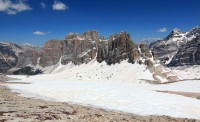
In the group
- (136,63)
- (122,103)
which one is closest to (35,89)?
(122,103)

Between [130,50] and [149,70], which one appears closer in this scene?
[149,70]

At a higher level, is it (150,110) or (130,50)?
(130,50)

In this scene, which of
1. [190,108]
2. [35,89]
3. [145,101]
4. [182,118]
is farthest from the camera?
[35,89]

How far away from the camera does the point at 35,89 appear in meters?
41.7

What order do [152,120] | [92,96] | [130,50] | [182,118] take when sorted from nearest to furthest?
1. [152,120]
2. [182,118]
3. [92,96]
4. [130,50]

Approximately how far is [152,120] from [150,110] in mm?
4346

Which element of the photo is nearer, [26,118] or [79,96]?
[26,118]

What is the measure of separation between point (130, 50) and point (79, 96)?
160 m

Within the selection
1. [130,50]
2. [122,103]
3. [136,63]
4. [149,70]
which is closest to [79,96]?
[122,103]

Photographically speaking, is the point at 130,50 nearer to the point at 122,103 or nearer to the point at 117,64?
the point at 117,64

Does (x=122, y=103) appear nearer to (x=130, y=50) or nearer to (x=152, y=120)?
(x=152, y=120)

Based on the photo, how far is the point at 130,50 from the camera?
19362cm

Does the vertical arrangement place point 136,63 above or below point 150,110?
above

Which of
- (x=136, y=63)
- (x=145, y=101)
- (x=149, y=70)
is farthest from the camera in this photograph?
(x=136, y=63)
